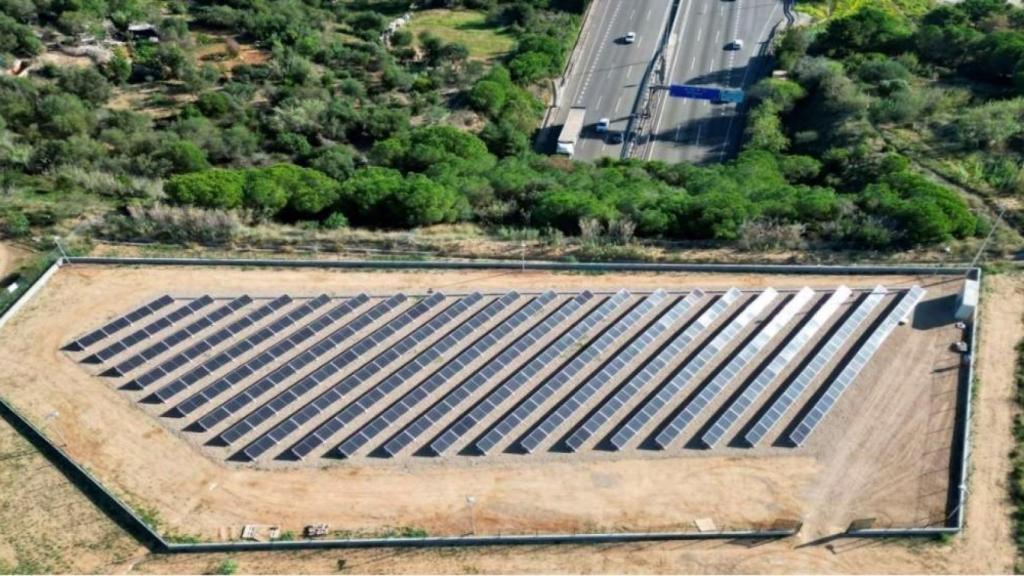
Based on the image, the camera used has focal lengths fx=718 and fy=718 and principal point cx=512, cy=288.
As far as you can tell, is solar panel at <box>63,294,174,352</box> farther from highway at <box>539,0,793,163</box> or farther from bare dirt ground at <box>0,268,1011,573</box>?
highway at <box>539,0,793,163</box>

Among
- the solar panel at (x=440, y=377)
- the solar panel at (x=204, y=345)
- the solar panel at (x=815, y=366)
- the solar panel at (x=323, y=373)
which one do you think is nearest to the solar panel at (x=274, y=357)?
the solar panel at (x=323, y=373)

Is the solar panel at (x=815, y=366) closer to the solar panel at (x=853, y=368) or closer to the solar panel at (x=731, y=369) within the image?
the solar panel at (x=853, y=368)

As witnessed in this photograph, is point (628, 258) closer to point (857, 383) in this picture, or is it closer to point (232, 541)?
point (857, 383)

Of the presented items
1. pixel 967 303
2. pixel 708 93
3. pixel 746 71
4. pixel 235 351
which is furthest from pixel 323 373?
pixel 746 71

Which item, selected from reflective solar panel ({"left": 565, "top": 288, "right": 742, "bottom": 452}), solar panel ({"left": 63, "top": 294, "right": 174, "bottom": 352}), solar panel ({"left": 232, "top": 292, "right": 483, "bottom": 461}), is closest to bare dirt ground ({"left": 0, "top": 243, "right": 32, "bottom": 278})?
solar panel ({"left": 63, "top": 294, "right": 174, "bottom": 352})

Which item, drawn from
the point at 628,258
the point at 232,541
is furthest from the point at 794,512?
the point at 232,541
